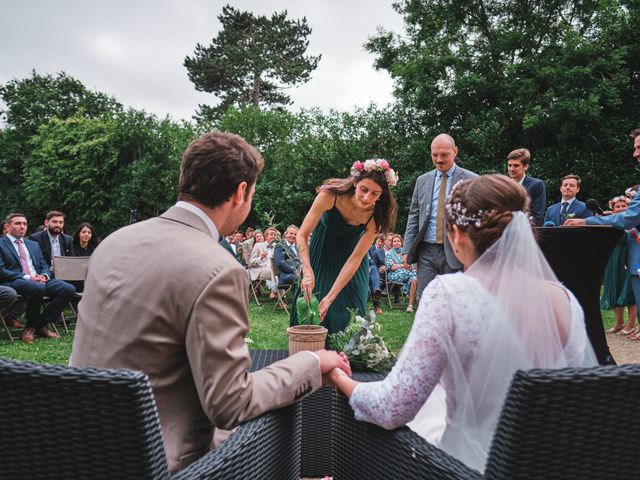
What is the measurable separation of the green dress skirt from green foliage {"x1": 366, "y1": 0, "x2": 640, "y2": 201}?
21.9 ft

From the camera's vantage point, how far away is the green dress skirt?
7.57 meters

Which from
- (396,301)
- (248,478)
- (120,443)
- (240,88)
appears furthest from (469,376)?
(240,88)

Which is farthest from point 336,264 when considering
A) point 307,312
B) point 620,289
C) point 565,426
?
point 620,289

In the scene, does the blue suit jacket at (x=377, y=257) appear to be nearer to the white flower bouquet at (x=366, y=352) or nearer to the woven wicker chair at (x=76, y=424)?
the white flower bouquet at (x=366, y=352)

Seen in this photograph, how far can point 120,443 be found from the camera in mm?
1104

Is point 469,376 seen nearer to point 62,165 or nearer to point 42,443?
point 42,443

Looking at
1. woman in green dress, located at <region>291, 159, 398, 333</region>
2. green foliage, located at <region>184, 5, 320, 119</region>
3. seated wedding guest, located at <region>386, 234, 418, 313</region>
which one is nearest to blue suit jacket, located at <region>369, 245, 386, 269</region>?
seated wedding guest, located at <region>386, 234, 418, 313</region>

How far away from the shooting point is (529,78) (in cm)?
1524

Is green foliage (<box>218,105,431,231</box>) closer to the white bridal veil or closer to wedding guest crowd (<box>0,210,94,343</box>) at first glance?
wedding guest crowd (<box>0,210,94,343</box>)

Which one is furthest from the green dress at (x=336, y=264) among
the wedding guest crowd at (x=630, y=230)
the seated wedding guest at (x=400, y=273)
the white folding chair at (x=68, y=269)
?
the seated wedding guest at (x=400, y=273)

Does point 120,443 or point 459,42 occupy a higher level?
point 459,42

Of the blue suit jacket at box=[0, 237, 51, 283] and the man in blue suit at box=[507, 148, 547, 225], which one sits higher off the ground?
the man in blue suit at box=[507, 148, 547, 225]

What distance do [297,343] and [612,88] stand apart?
14.7m

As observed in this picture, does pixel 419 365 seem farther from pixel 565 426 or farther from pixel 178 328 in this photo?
pixel 178 328
